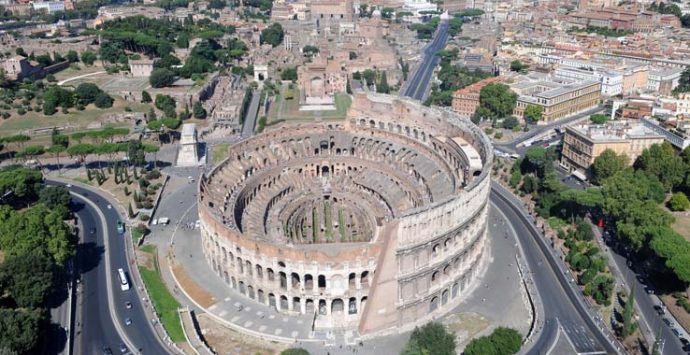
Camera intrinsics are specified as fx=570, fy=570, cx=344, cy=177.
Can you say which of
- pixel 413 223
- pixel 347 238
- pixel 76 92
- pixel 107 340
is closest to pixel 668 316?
pixel 413 223

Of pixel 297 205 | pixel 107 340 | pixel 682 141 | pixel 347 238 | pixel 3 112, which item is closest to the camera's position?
pixel 107 340

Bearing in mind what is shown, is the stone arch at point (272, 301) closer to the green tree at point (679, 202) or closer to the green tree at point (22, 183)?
the green tree at point (22, 183)

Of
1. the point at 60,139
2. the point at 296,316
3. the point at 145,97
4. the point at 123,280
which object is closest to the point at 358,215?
the point at 296,316

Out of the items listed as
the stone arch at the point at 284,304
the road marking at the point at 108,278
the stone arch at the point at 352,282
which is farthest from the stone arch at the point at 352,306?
the road marking at the point at 108,278

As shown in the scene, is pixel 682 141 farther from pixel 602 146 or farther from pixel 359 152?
pixel 359 152

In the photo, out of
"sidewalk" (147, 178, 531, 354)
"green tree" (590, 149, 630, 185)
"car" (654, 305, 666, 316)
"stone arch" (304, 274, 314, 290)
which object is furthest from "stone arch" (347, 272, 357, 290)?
"green tree" (590, 149, 630, 185)

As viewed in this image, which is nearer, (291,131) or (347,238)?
(347,238)

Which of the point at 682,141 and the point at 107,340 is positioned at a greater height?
the point at 682,141
